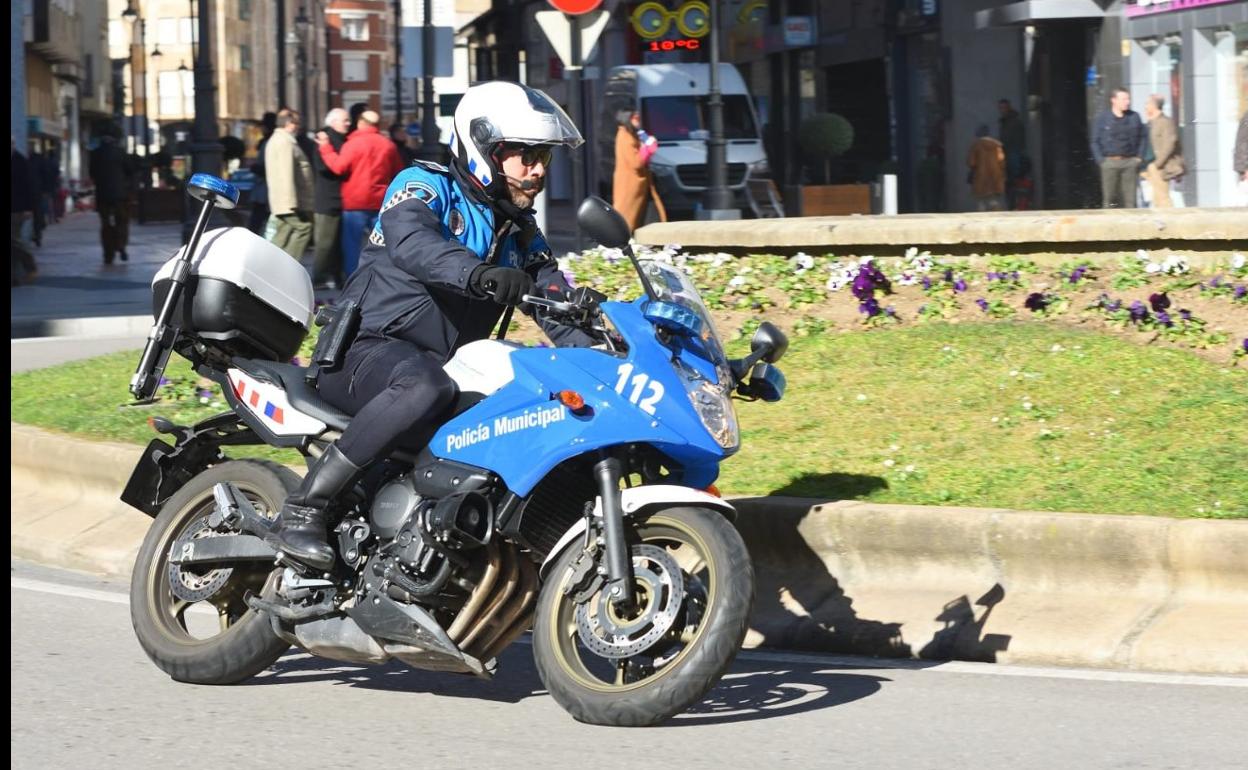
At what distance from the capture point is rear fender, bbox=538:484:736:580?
5480mm

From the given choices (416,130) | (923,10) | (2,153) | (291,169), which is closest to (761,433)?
(291,169)

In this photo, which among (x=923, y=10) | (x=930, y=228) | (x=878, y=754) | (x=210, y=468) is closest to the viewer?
(x=878, y=754)

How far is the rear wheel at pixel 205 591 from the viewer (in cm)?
621

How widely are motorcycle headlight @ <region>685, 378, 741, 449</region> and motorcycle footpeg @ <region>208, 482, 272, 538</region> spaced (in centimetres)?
141

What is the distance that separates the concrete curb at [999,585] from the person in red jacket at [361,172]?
1156cm

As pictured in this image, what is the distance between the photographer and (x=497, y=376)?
229 inches

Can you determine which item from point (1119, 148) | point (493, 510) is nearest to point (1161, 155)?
point (1119, 148)

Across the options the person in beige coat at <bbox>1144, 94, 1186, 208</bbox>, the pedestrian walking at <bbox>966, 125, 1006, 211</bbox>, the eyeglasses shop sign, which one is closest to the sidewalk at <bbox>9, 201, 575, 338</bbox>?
the eyeglasses shop sign

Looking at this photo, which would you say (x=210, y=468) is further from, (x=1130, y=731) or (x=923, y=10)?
(x=923, y=10)

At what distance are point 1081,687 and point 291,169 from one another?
13967 mm

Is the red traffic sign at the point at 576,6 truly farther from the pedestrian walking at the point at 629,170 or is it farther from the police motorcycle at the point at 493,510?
the police motorcycle at the point at 493,510

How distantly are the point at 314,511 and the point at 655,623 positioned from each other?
1117 mm

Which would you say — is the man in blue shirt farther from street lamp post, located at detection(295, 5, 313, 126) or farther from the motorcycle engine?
street lamp post, located at detection(295, 5, 313, 126)

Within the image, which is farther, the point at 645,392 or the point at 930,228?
the point at 930,228
